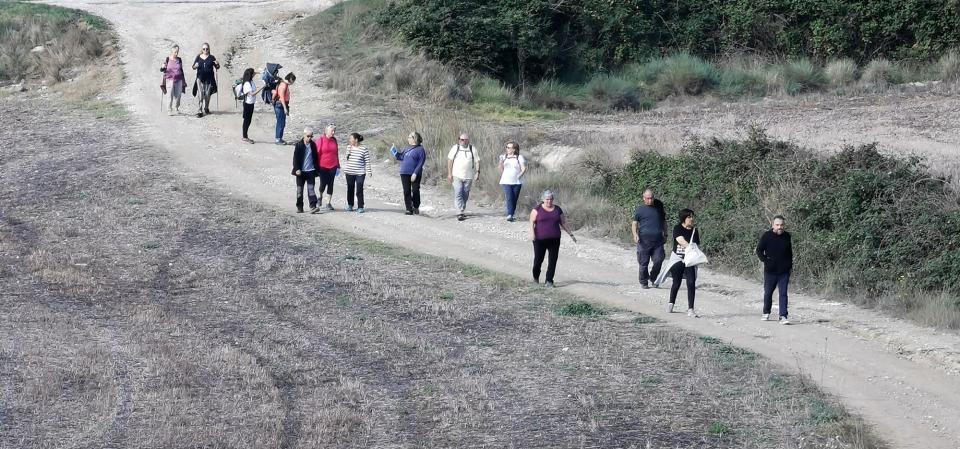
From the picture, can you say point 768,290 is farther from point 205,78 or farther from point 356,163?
point 205,78

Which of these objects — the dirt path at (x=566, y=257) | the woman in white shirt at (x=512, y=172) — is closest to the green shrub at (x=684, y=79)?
the dirt path at (x=566, y=257)

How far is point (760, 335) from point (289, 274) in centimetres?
721

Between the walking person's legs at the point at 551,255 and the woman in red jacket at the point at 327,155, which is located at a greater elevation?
the woman in red jacket at the point at 327,155

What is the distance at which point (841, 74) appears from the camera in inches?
1459

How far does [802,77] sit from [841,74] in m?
1.17

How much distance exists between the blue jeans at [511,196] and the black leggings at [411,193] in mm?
1562

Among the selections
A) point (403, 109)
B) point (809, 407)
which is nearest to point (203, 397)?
point (809, 407)

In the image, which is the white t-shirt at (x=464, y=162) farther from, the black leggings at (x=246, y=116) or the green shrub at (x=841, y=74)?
the green shrub at (x=841, y=74)

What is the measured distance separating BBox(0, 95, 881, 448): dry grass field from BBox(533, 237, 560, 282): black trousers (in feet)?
0.95

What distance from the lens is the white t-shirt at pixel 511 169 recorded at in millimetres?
22125

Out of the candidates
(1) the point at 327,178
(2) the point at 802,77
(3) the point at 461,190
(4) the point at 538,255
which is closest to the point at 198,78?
(1) the point at 327,178

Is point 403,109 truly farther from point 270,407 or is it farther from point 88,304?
point 270,407

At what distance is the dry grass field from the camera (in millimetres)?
12570

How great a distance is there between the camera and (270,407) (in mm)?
13219
